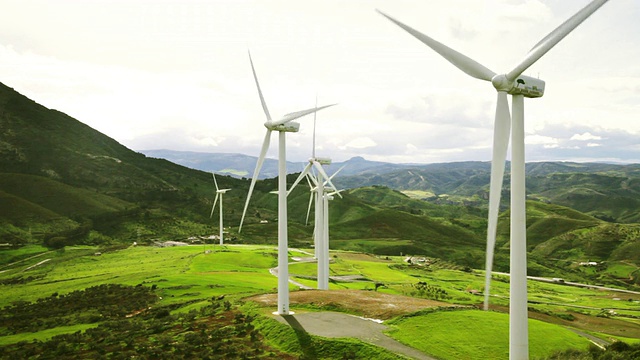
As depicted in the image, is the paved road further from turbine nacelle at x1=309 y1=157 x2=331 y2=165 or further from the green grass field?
turbine nacelle at x1=309 y1=157 x2=331 y2=165

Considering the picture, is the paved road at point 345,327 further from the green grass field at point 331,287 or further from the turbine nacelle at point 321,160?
the turbine nacelle at point 321,160

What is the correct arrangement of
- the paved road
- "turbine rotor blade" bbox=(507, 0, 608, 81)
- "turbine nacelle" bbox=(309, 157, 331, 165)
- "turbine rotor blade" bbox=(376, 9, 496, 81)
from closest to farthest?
1. "turbine rotor blade" bbox=(507, 0, 608, 81)
2. "turbine rotor blade" bbox=(376, 9, 496, 81)
3. the paved road
4. "turbine nacelle" bbox=(309, 157, 331, 165)

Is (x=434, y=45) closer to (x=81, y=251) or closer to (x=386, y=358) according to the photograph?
(x=386, y=358)

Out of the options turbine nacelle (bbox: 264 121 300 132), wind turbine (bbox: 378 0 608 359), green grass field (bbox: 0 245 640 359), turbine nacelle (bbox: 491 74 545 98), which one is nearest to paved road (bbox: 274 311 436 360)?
green grass field (bbox: 0 245 640 359)

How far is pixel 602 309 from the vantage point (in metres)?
108

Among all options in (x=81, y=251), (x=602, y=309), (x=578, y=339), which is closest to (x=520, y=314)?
(x=578, y=339)

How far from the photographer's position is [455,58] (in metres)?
30.9

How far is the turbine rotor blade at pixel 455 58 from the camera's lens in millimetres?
30188

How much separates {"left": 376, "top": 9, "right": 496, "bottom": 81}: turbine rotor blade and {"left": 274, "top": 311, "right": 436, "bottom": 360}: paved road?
983 inches

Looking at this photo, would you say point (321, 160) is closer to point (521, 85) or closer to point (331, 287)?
point (331, 287)

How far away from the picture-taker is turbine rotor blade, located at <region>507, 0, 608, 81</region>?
92.7 feet

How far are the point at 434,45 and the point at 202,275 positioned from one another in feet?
270

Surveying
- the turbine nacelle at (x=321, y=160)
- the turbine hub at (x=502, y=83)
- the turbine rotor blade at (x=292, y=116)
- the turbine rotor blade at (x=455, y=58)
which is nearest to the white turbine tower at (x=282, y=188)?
the turbine rotor blade at (x=292, y=116)

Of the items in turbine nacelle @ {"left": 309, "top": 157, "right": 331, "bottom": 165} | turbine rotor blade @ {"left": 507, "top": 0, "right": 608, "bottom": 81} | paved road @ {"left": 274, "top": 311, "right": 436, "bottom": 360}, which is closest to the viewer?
turbine rotor blade @ {"left": 507, "top": 0, "right": 608, "bottom": 81}
